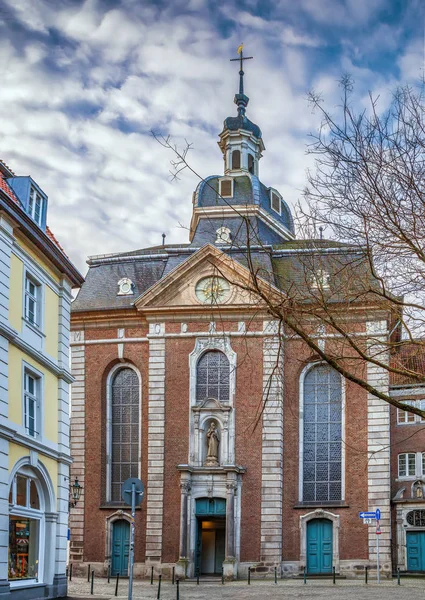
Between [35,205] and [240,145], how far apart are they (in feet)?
A: 92.9

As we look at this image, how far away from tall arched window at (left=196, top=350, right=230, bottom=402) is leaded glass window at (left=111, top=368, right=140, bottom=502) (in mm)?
2986

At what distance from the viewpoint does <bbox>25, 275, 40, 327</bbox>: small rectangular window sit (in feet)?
81.0

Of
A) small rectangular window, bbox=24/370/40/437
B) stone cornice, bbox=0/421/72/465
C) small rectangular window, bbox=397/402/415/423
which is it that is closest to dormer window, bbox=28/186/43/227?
small rectangular window, bbox=24/370/40/437

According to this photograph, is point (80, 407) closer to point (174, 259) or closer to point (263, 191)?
point (174, 259)

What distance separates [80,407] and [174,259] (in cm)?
784

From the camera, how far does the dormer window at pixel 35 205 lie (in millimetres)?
25844

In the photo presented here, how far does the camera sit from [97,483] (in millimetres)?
42875

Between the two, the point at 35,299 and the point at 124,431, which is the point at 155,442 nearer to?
the point at 124,431

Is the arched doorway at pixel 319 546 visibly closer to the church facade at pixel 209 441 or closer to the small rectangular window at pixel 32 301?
the church facade at pixel 209 441

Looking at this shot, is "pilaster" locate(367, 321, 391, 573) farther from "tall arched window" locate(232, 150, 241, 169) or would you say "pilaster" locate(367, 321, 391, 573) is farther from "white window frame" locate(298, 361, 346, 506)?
"tall arched window" locate(232, 150, 241, 169)

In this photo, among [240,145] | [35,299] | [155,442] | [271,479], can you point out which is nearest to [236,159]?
[240,145]

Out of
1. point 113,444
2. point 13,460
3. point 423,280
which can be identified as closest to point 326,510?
point 113,444

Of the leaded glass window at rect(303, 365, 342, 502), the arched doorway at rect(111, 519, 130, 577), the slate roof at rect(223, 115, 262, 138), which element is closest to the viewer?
the leaded glass window at rect(303, 365, 342, 502)

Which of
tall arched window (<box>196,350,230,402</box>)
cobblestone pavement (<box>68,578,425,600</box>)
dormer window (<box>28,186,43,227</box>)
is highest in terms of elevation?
dormer window (<box>28,186,43,227</box>)
